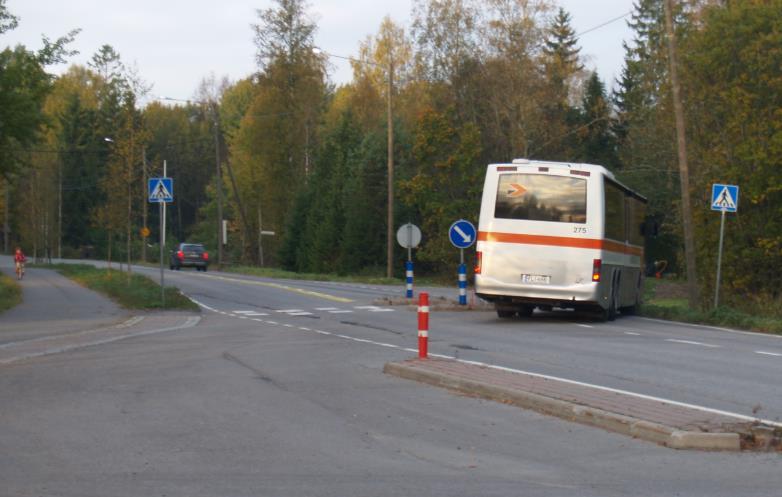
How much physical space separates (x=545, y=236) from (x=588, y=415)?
11.7 m

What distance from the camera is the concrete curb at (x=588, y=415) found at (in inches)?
315

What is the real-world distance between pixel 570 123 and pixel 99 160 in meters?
48.7

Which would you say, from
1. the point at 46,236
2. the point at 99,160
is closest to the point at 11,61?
the point at 46,236

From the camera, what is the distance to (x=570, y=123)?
2502 inches

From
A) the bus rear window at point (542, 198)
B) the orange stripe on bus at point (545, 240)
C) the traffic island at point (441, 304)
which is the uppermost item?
the bus rear window at point (542, 198)

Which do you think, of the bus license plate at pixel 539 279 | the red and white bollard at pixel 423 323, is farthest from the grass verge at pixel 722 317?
the red and white bollard at pixel 423 323

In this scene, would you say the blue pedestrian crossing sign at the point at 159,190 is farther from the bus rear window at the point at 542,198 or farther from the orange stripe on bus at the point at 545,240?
the bus rear window at the point at 542,198

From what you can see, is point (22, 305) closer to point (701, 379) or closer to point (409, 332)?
point (409, 332)

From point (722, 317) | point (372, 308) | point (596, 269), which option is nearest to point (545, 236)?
point (596, 269)

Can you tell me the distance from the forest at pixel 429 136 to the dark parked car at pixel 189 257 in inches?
81.6

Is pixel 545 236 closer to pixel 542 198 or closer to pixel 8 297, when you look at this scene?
pixel 542 198

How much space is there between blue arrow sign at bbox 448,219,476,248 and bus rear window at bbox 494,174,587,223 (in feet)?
10.7

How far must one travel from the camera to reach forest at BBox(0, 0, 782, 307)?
28828mm

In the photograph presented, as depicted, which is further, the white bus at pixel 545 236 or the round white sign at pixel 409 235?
the round white sign at pixel 409 235
